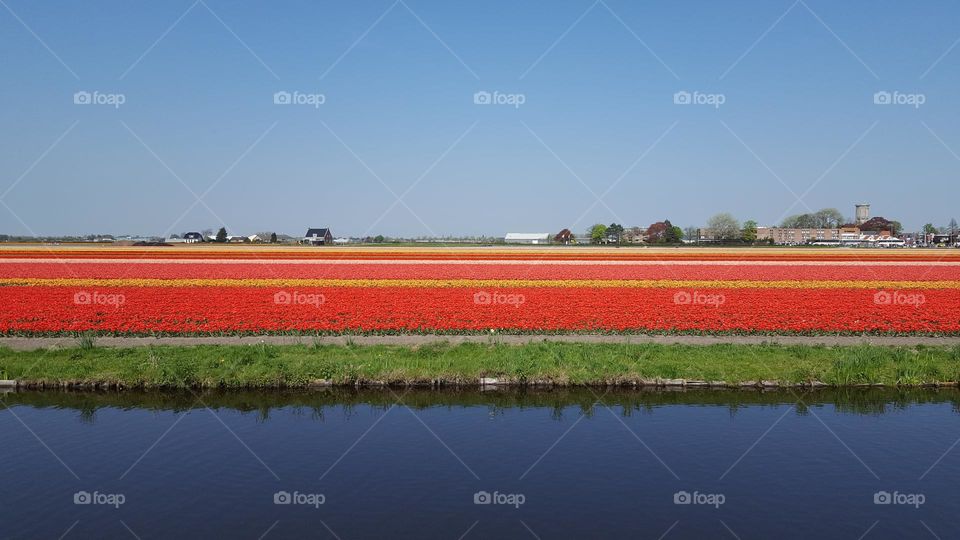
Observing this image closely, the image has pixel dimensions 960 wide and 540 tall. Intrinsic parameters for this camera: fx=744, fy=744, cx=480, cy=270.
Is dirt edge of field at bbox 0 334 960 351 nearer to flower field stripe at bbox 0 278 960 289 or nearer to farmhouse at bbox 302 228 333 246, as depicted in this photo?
flower field stripe at bbox 0 278 960 289

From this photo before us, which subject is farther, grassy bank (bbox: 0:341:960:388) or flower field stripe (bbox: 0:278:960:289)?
flower field stripe (bbox: 0:278:960:289)

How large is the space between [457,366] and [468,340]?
175 inches

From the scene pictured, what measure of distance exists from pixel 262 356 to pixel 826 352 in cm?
1708

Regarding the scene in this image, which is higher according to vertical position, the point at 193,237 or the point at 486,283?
the point at 193,237

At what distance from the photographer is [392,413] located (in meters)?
17.9

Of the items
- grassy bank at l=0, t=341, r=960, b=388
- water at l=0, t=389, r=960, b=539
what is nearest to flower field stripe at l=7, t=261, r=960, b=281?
grassy bank at l=0, t=341, r=960, b=388

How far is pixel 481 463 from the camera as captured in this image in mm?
14469

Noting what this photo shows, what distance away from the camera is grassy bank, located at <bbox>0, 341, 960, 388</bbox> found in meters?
20.2

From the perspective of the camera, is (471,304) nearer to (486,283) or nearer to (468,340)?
(468,340)

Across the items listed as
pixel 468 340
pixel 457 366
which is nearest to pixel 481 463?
pixel 457 366

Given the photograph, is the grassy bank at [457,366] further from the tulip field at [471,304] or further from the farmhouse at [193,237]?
the farmhouse at [193,237]

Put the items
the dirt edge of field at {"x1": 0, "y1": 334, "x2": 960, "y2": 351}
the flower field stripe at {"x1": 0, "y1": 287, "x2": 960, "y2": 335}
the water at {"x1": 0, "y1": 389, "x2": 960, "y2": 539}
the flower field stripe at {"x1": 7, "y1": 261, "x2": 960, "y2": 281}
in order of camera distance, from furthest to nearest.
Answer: the flower field stripe at {"x1": 7, "y1": 261, "x2": 960, "y2": 281}
the flower field stripe at {"x1": 0, "y1": 287, "x2": 960, "y2": 335}
the dirt edge of field at {"x1": 0, "y1": 334, "x2": 960, "y2": 351}
the water at {"x1": 0, "y1": 389, "x2": 960, "y2": 539}

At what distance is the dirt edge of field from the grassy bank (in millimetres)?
1902

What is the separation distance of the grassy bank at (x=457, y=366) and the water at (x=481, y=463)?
682 mm
